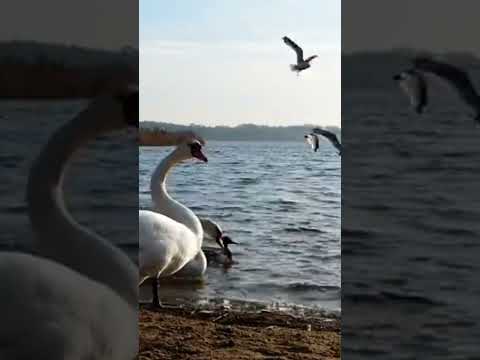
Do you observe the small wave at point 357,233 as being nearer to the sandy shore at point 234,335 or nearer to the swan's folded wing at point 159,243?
the sandy shore at point 234,335

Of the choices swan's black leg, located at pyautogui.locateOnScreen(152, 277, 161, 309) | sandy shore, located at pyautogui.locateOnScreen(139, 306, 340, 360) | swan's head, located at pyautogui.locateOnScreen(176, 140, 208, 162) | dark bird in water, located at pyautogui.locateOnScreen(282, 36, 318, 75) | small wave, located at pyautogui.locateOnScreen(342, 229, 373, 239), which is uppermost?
dark bird in water, located at pyautogui.locateOnScreen(282, 36, 318, 75)

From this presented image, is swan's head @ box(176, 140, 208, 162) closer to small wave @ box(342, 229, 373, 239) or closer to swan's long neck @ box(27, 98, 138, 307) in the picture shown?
swan's long neck @ box(27, 98, 138, 307)

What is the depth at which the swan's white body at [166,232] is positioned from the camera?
405cm

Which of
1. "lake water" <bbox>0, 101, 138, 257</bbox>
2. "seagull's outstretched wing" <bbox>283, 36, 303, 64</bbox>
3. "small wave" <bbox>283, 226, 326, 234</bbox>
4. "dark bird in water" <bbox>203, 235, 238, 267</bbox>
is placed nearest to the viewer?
"lake water" <bbox>0, 101, 138, 257</bbox>

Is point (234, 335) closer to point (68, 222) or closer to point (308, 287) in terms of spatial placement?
point (308, 287)

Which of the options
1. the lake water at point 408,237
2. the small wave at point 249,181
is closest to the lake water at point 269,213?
the small wave at point 249,181

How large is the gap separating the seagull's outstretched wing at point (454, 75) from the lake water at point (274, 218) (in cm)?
180

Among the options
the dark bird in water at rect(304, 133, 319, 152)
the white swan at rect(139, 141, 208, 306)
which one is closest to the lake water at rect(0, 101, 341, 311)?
the dark bird in water at rect(304, 133, 319, 152)

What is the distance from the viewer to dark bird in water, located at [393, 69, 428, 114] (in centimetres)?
273

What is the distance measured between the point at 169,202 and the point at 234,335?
0.91 metres

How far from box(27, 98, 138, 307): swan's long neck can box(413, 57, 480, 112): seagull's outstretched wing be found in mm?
979

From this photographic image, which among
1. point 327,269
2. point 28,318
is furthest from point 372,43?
point 327,269

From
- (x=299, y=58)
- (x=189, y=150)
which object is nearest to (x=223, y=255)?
(x=189, y=150)

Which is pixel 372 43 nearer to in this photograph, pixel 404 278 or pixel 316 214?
pixel 404 278
